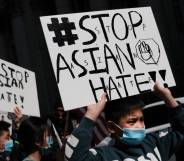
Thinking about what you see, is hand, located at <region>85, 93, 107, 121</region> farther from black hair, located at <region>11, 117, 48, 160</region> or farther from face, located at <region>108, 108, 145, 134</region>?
black hair, located at <region>11, 117, 48, 160</region>

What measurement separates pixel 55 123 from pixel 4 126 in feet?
7.41

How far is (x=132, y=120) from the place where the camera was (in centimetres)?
426

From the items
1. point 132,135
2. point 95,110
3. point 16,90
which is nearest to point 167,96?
point 132,135

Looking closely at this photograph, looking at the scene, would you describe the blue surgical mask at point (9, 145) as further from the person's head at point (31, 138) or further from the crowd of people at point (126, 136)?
the crowd of people at point (126, 136)

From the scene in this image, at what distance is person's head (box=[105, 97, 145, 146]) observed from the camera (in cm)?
419

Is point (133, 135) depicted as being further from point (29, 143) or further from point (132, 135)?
point (29, 143)

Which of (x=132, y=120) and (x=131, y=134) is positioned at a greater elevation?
(x=132, y=120)

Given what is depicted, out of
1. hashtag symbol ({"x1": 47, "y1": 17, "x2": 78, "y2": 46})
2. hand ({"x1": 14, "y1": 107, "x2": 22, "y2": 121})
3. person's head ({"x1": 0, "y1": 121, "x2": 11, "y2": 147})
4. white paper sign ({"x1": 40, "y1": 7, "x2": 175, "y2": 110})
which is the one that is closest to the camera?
white paper sign ({"x1": 40, "y1": 7, "x2": 175, "y2": 110})

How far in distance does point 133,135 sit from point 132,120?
14 centimetres

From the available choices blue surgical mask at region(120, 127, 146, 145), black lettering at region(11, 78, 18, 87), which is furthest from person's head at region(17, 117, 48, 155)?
blue surgical mask at region(120, 127, 146, 145)

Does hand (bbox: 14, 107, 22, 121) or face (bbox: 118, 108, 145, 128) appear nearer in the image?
face (bbox: 118, 108, 145, 128)

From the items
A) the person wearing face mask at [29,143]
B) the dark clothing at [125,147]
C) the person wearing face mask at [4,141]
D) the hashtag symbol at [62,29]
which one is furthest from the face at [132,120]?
the person wearing face mask at [4,141]

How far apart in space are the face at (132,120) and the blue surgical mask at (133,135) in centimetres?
4

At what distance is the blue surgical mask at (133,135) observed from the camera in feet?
13.6
